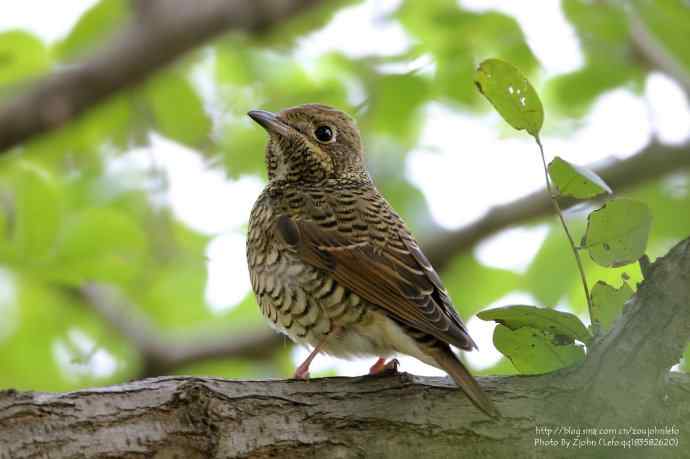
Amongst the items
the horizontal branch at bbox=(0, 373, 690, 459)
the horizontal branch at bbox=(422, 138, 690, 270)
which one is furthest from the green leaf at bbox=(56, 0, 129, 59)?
the horizontal branch at bbox=(0, 373, 690, 459)

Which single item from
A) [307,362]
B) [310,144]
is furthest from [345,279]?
[310,144]

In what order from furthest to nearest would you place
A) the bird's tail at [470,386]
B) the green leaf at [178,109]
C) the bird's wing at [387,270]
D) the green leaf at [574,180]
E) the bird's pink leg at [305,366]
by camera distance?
the green leaf at [178,109] < the bird's pink leg at [305,366] < the bird's wing at [387,270] < the bird's tail at [470,386] < the green leaf at [574,180]

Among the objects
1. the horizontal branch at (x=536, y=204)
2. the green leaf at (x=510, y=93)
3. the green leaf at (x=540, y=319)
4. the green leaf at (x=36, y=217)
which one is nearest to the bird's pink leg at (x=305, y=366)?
the green leaf at (x=540, y=319)

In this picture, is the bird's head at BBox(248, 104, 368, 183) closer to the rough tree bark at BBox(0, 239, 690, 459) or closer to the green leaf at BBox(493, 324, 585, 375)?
the rough tree bark at BBox(0, 239, 690, 459)

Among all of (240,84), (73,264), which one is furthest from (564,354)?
(240,84)

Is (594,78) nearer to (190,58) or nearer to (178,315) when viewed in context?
(190,58)

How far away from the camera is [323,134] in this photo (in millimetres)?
4961

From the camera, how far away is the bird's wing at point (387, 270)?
363 centimetres

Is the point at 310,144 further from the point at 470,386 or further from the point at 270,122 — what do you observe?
the point at 470,386

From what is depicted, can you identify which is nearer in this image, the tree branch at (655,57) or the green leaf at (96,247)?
the green leaf at (96,247)

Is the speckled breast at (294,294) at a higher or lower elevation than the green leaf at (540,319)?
higher

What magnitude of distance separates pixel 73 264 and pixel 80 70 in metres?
2.02

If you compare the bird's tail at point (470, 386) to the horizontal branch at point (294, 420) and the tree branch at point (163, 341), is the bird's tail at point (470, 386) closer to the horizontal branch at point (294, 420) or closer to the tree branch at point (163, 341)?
the horizontal branch at point (294, 420)

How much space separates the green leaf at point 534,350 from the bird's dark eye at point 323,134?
199 centimetres
